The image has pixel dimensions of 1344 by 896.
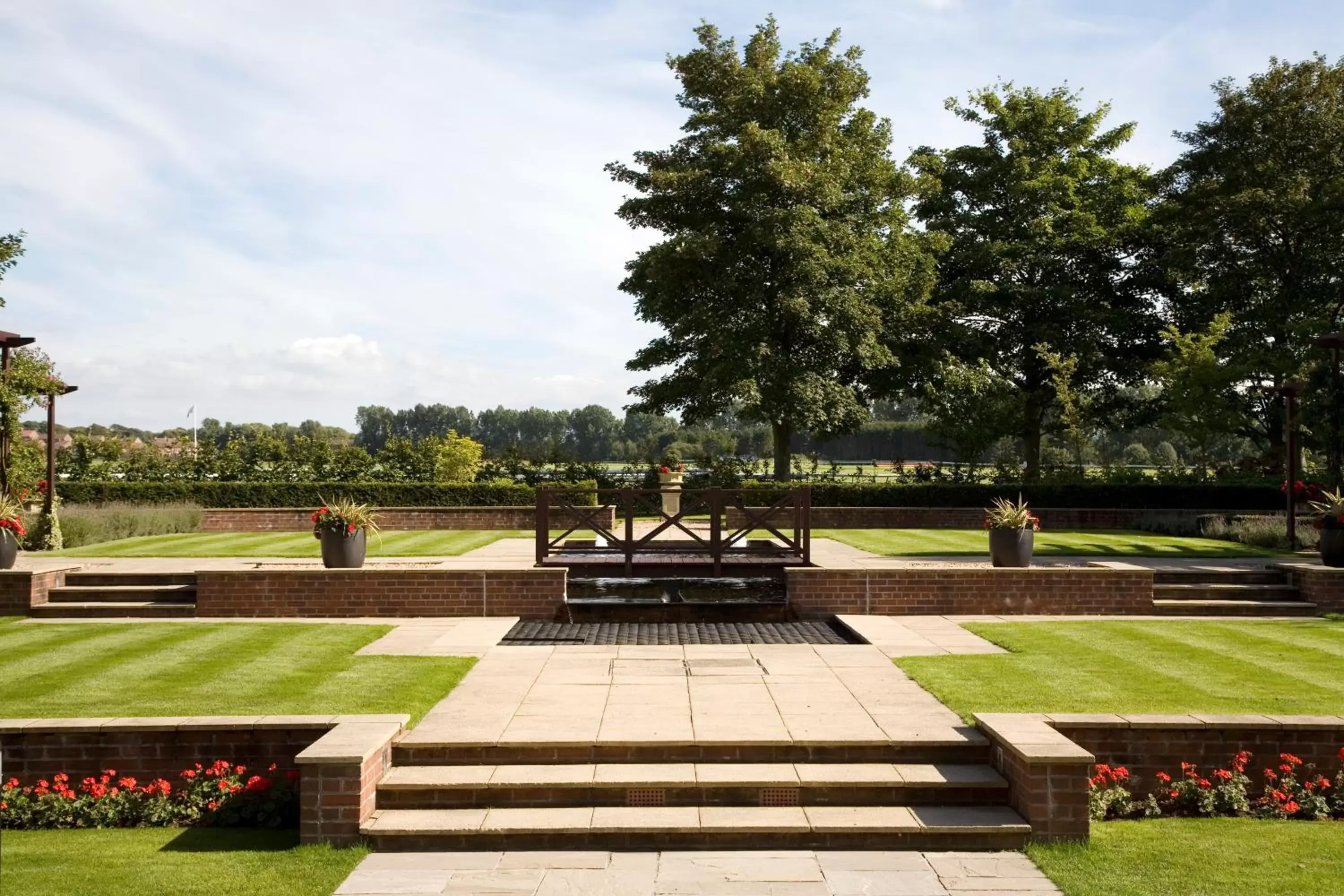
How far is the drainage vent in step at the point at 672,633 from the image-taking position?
1122 cm

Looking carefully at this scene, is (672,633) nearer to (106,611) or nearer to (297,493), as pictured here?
(106,611)

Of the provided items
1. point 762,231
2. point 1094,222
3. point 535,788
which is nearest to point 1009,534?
point 535,788

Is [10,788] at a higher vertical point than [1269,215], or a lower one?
lower

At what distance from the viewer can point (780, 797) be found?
639 centimetres

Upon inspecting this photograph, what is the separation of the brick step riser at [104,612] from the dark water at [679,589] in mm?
4951

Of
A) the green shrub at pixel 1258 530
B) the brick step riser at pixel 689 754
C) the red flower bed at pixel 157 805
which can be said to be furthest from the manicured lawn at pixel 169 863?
the green shrub at pixel 1258 530

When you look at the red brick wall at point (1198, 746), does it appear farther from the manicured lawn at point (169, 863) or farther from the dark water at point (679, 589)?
the dark water at point (679, 589)

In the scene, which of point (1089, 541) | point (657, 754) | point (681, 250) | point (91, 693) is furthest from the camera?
point (681, 250)

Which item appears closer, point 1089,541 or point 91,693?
point 91,693

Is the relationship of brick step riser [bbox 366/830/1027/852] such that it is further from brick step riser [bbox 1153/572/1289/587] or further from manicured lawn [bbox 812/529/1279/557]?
manicured lawn [bbox 812/529/1279/557]

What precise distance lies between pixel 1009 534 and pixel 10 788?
11019mm

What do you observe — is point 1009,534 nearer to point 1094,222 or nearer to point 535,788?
point 535,788

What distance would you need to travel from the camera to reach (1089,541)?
20609mm

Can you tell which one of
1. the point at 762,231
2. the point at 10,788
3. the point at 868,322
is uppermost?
the point at 762,231
